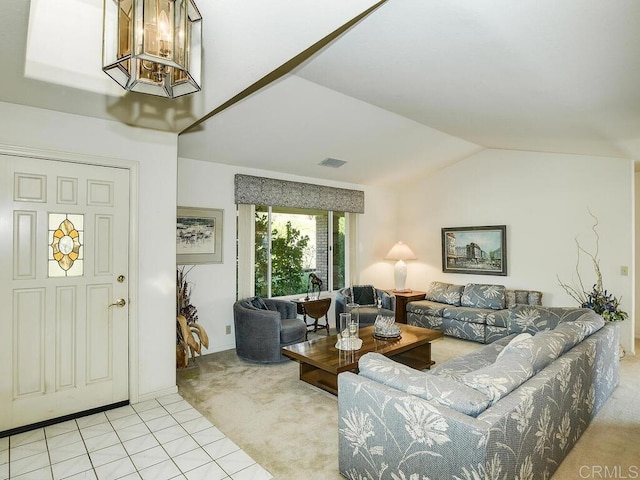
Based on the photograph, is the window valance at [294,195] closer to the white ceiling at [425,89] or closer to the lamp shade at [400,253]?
the white ceiling at [425,89]

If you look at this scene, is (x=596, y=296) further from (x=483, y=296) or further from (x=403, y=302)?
(x=403, y=302)

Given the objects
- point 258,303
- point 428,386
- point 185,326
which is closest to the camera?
point 428,386

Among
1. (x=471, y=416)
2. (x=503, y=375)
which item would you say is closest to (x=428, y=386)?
(x=471, y=416)

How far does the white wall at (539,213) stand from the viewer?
4535 mm

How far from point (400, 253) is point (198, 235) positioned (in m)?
3.60

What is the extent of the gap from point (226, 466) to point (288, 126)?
130 inches

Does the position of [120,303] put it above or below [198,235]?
below

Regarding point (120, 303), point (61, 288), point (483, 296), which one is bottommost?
point (483, 296)

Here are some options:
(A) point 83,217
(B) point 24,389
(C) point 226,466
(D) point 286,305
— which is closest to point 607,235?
(D) point 286,305

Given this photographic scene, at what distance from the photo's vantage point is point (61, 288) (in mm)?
2801

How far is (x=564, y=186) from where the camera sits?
499 centimetres

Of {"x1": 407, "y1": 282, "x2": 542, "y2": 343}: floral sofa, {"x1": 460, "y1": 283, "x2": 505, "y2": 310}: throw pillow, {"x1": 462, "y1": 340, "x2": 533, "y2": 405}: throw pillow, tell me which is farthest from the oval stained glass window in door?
{"x1": 460, "y1": 283, "x2": 505, "y2": 310}: throw pillow

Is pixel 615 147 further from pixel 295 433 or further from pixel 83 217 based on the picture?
pixel 83 217

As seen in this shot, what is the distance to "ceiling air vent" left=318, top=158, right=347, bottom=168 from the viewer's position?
16.8ft
